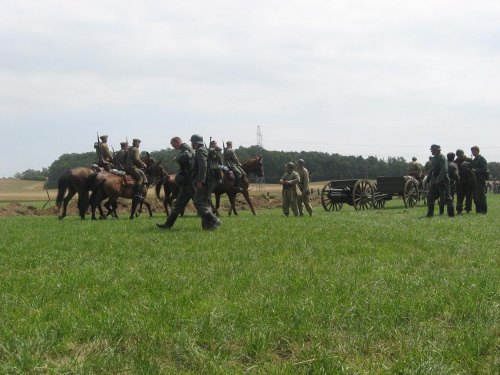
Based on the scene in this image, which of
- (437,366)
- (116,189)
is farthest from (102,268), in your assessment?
(116,189)

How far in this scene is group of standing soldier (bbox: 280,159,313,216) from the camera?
15543 millimetres

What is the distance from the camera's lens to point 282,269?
5566 mm

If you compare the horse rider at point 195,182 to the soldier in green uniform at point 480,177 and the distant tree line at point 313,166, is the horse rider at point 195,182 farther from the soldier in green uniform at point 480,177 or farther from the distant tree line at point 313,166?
the distant tree line at point 313,166

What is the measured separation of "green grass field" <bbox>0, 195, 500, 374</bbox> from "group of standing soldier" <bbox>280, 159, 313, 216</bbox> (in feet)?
28.4

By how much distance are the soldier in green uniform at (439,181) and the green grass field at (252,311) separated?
7355 millimetres

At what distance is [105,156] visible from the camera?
18.4 m

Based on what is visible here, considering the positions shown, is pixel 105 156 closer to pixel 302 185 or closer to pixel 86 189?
pixel 86 189

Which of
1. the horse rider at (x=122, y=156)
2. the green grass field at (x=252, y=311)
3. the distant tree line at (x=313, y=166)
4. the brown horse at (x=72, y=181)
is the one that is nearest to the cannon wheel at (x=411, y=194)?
the horse rider at (x=122, y=156)

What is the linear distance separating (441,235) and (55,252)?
6254 millimetres

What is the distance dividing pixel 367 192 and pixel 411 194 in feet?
11.2

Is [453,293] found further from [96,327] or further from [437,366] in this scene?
[96,327]

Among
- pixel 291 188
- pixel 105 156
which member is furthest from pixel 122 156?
pixel 291 188

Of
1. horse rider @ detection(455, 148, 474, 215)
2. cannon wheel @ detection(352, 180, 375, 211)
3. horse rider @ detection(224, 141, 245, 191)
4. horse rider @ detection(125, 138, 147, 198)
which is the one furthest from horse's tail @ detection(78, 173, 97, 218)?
horse rider @ detection(455, 148, 474, 215)

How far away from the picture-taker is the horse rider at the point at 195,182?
33.0ft
